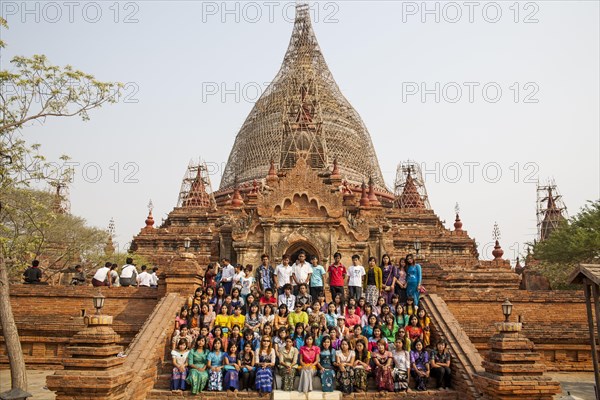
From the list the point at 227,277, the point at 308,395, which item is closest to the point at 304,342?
the point at 308,395

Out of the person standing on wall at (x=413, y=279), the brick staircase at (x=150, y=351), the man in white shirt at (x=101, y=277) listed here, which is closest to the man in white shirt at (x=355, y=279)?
the person standing on wall at (x=413, y=279)

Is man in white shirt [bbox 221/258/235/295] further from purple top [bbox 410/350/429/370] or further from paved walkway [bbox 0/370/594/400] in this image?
purple top [bbox 410/350/429/370]

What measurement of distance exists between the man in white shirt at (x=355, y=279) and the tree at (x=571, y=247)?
16011 mm

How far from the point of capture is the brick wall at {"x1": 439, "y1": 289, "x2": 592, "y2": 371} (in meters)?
14.6

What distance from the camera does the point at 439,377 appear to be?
11.2m

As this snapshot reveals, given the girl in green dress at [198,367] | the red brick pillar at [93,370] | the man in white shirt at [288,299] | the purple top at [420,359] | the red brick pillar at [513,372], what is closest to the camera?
the red brick pillar at [93,370]

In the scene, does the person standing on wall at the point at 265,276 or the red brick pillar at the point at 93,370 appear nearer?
the red brick pillar at the point at 93,370

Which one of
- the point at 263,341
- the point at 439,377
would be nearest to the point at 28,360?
the point at 263,341

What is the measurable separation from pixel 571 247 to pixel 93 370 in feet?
76.5

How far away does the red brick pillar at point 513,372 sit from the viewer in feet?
30.8

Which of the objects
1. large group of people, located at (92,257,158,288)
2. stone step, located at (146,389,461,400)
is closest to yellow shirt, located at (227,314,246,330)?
stone step, located at (146,389,461,400)

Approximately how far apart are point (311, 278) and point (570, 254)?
17790mm

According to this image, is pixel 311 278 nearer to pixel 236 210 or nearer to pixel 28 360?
pixel 28 360

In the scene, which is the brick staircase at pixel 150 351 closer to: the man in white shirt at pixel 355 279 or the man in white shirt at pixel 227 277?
the man in white shirt at pixel 227 277
